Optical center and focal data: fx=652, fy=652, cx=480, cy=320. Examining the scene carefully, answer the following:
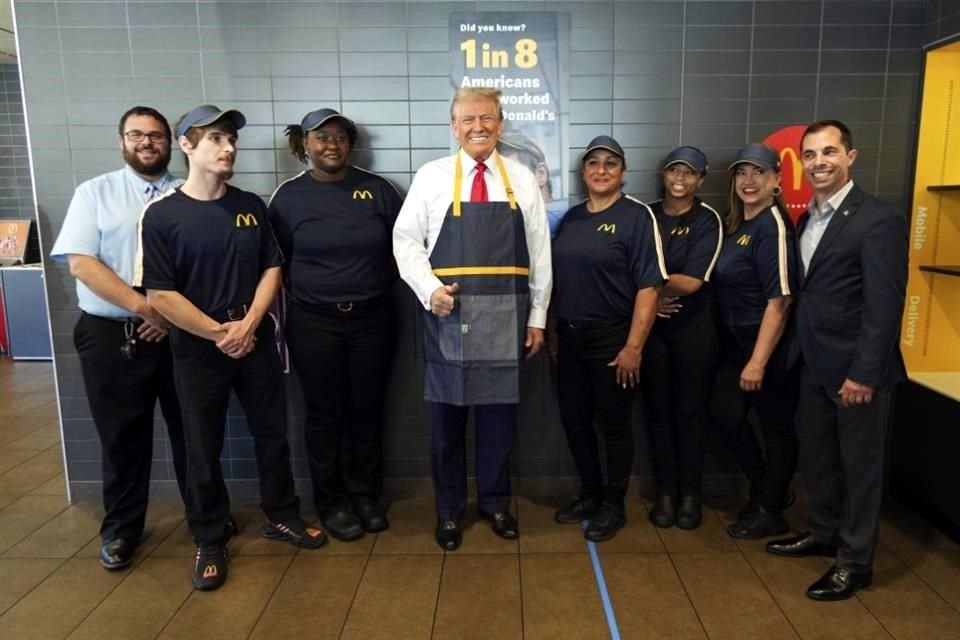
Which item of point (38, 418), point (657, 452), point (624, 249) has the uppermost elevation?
point (624, 249)

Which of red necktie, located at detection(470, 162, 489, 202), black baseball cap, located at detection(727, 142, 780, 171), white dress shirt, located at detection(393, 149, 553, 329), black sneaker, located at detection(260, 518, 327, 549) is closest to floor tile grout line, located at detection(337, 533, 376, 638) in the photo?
black sneaker, located at detection(260, 518, 327, 549)

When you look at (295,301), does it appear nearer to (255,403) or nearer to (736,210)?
(255,403)

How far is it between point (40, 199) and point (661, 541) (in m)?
3.09

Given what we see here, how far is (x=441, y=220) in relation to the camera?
2480 mm

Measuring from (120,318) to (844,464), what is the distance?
2.66m

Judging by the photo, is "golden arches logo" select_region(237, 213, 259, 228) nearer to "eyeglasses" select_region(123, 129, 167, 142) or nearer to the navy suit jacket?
"eyeglasses" select_region(123, 129, 167, 142)

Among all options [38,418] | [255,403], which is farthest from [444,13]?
[38,418]

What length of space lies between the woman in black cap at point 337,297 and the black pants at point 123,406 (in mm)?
522

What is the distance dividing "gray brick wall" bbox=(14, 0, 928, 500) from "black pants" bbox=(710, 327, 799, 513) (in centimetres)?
80

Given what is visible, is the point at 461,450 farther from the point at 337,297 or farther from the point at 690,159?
the point at 690,159

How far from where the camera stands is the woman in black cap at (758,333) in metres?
2.42

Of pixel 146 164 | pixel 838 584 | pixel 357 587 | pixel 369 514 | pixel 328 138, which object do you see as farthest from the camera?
pixel 369 514

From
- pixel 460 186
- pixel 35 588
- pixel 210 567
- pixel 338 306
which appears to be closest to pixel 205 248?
pixel 338 306

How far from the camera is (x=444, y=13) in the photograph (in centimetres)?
284
